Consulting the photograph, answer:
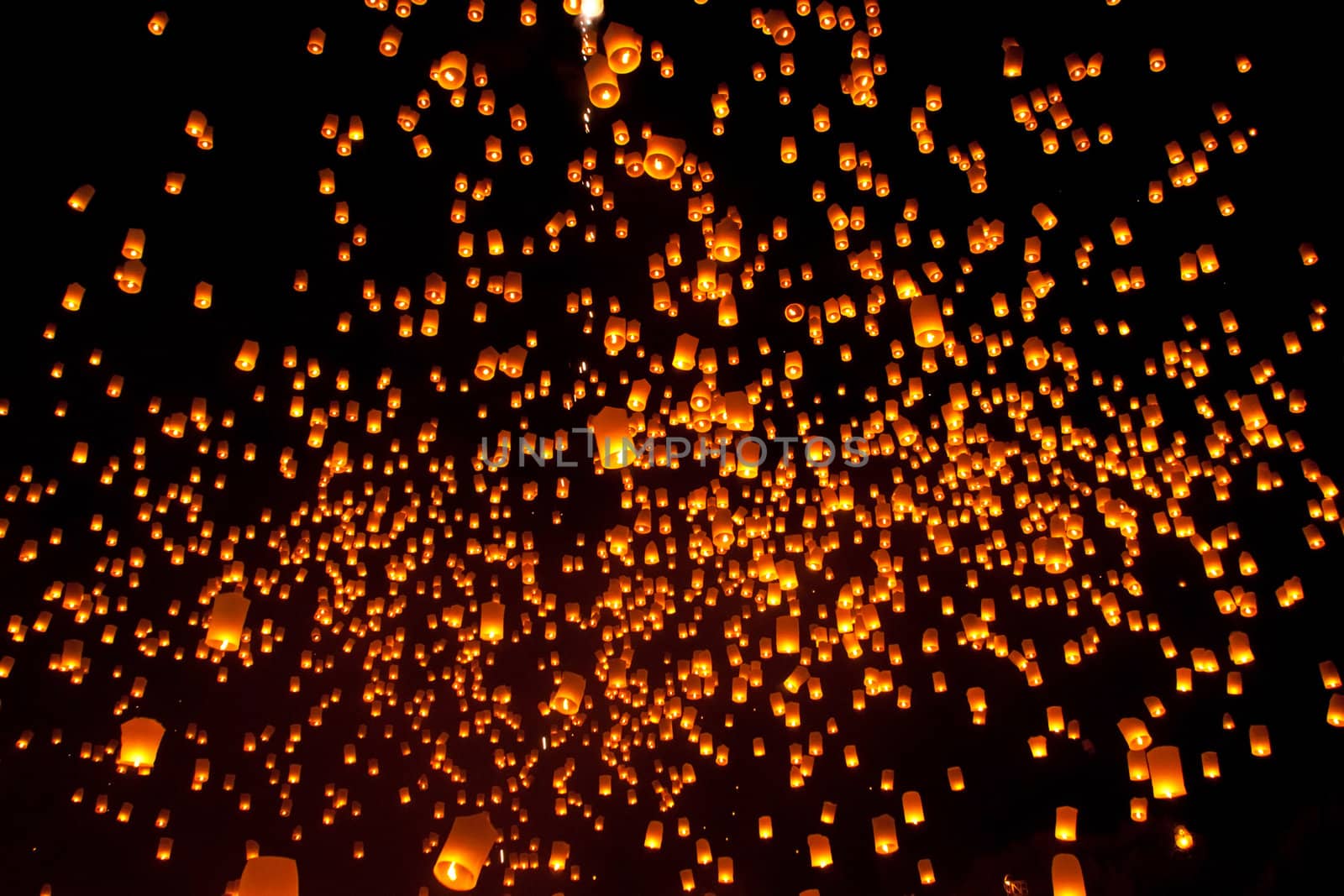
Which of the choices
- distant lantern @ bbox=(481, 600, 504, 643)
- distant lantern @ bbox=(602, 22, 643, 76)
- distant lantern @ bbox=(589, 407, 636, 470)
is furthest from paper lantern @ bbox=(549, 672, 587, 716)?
distant lantern @ bbox=(602, 22, 643, 76)

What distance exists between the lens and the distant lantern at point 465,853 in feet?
13.3

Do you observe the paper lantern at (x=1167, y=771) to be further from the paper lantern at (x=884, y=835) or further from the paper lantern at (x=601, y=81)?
the paper lantern at (x=601, y=81)

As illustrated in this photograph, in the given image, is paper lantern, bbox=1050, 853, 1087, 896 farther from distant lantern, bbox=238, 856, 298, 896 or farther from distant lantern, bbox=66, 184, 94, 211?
distant lantern, bbox=66, 184, 94, 211

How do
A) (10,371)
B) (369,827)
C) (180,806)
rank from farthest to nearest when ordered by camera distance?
1. (369,827)
2. (180,806)
3. (10,371)

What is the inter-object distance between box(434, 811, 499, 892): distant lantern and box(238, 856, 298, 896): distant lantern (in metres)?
0.61

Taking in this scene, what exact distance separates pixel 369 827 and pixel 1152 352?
9.26 meters

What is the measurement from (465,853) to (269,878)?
2.63ft

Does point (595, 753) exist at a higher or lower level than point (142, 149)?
lower

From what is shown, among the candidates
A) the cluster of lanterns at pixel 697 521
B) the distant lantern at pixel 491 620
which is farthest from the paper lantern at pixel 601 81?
the distant lantern at pixel 491 620

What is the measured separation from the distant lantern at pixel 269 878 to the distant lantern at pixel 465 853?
1.99 ft

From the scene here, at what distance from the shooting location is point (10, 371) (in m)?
7.79

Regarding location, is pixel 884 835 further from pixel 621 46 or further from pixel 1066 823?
pixel 621 46

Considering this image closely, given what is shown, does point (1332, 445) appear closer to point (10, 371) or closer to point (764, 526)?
point (764, 526)

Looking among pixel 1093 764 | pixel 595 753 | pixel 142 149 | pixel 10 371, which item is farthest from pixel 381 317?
pixel 1093 764
